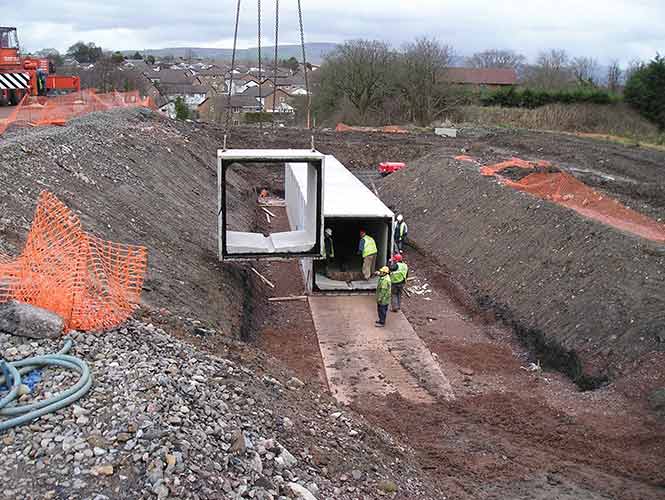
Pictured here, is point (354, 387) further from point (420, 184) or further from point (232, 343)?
point (420, 184)

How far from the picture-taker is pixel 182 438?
19.7 ft

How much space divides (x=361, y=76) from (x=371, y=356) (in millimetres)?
40185

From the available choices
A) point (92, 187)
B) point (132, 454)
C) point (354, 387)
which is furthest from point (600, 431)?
point (92, 187)

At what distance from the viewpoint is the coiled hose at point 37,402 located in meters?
6.06

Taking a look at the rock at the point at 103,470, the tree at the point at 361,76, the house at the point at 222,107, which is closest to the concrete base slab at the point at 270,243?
the rock at the point at 103,470

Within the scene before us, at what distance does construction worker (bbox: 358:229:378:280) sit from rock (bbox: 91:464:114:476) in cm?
1095

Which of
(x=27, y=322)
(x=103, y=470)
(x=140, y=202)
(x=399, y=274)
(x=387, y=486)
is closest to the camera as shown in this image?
(x=103, y=470)

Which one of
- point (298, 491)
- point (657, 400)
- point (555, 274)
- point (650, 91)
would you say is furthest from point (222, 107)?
point (298, 491)

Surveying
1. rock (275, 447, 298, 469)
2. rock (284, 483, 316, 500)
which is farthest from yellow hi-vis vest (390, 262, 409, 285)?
rock (284, 483, 316, 500)

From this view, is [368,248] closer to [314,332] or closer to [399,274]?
[399,274]

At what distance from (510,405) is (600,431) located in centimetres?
146

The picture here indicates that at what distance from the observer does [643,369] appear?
11273 millimetres

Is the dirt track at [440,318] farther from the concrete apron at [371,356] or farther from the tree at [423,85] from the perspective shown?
the tree at [423,85]

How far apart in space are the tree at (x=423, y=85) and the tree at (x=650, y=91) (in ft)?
44.2
